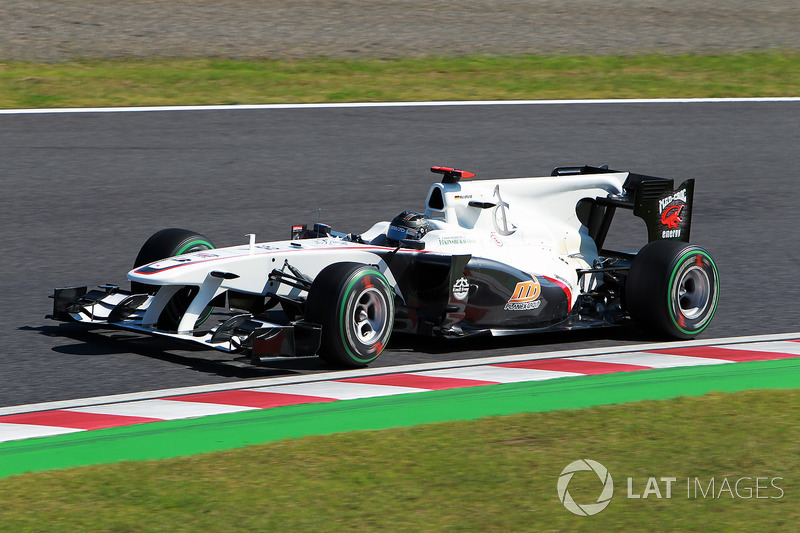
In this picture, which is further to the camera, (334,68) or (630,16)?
(630,16)

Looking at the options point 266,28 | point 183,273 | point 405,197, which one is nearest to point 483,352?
point 183,273

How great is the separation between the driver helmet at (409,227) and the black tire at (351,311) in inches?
24.8

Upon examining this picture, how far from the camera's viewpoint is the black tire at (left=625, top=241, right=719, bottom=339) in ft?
26.1

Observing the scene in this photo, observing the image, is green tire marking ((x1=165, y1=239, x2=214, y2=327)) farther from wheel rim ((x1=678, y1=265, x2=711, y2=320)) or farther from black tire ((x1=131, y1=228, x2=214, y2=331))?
wheel rim ((x1=678, y1=265, x2=711, y2=320))

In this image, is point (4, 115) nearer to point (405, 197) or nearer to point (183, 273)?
point (405, 197)

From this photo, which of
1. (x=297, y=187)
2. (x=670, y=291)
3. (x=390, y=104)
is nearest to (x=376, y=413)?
(x=670, y=291)

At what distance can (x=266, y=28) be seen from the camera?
790 inches

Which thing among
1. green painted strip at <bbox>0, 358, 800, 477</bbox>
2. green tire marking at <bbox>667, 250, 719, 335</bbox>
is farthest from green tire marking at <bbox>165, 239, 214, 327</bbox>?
green tire marking at <bbox>667, 250, 719, 335</bbox>

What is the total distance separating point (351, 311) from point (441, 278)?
854 mm

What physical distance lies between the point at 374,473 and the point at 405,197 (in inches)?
282

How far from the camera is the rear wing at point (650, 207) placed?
8586 mm

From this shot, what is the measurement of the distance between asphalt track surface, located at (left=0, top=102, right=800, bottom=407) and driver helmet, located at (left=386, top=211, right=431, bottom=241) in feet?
2.25

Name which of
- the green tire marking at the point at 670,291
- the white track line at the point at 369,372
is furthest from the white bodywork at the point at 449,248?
the green tire marking at the point at 670,291

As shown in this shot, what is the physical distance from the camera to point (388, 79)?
57.2 feet
